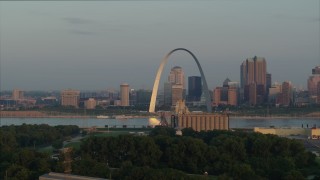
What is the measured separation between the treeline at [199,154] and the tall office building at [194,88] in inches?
2254

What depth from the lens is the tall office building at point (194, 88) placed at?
76.8 meters

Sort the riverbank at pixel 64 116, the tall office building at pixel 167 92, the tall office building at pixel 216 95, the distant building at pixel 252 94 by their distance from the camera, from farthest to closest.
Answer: the tall office building at pixel 216 95 < the tall office building at pixel 167 92 < the distant building at pixel 252 94 < the riverbank at pixel 64 116

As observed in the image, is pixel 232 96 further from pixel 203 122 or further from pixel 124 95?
pixel 203 122

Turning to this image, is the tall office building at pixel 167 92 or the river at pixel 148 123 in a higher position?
the tall office building at pixel 167 92

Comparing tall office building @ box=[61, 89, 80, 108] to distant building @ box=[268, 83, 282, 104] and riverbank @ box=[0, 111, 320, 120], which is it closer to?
riverbank @ box=[0, 111, 320, 120]

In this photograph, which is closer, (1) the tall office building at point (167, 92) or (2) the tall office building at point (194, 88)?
(1) the tall office building at point (167, 92)

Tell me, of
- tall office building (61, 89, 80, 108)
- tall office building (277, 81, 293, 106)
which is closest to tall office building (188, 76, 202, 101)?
tall office building (277, 81, 293, 106)

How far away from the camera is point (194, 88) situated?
77562 mm

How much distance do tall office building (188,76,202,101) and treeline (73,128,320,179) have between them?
2254 inches

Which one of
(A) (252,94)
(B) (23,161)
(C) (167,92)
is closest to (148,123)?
(B) (23,161)

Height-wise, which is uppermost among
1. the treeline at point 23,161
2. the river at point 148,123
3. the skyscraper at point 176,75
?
the skyscraper at point 176,75

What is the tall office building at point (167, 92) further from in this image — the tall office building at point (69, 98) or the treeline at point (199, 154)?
the treeline at point (199, 154)

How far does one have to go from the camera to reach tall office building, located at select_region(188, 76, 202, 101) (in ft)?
252

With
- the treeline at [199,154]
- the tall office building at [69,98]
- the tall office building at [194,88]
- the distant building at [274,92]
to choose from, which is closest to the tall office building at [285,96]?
the distant building at [274,92]
